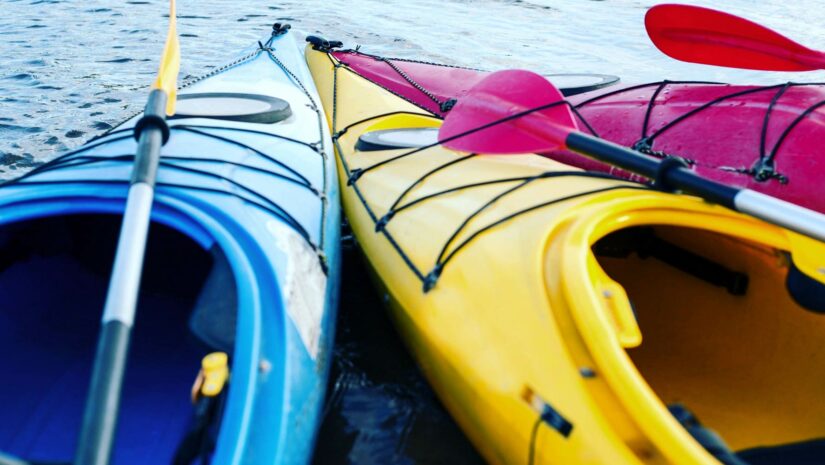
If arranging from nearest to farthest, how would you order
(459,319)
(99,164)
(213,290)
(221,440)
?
(221,440) < (213,290) < (459,319) < (99,164)

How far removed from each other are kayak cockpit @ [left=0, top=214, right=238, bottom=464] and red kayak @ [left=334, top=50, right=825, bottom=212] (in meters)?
1.73

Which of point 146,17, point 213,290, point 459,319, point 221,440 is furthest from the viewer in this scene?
point 146,17

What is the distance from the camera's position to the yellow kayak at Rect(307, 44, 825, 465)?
1.51 metres

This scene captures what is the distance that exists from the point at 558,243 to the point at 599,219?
128 millimetres

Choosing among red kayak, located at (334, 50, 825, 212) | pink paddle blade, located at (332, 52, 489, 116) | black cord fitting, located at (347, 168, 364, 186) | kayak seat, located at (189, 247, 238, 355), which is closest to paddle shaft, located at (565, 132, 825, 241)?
red kayak, located at (334, 50, 825, 212)

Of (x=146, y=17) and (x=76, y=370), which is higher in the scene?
(x=146, y=17)

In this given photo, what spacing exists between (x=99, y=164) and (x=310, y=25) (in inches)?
211

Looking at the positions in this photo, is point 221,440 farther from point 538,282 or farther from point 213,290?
point 538,282

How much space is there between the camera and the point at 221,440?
4.67 ft

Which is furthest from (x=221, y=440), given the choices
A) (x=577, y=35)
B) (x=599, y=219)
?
(x=577, y=35)

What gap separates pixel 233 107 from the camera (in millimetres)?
3094

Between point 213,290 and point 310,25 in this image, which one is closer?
point 213,290

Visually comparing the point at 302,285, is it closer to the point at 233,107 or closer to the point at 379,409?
the point at 379,409

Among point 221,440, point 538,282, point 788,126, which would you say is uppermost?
point 788,126
